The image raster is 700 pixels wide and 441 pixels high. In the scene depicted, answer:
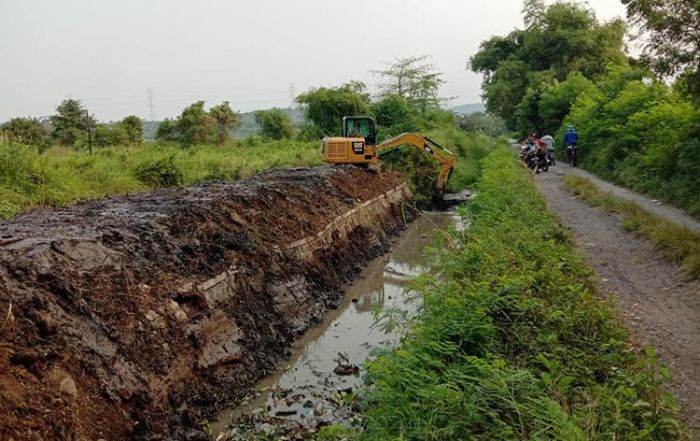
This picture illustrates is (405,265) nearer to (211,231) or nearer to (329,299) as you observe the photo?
(329,299)

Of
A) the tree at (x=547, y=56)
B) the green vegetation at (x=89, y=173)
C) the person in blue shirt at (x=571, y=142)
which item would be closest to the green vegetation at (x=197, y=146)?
the green vegetation at (x=89, y=173)

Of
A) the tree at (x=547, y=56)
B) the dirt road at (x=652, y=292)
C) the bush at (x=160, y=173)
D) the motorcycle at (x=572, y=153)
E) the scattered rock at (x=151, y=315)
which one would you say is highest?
the tree at (x=547, y=56)

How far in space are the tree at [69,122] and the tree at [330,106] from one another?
43.7 ft

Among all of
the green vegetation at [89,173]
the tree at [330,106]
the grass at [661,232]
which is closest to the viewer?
the grass at [661,232]

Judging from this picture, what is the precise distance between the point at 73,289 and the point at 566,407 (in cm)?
456

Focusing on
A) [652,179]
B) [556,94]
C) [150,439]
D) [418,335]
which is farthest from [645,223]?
[556,94]

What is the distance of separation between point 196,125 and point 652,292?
29.9 meters

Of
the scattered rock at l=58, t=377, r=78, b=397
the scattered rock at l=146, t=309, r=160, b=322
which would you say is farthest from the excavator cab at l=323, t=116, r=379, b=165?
the scattered rock at l=58, t=377, r=78, b=397

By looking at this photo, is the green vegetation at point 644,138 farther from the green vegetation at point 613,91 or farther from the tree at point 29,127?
the tree at point 29,127

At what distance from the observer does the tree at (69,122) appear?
1315 inches

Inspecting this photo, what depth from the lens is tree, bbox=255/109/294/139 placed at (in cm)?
4112

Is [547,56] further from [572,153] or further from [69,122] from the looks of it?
[69,122]

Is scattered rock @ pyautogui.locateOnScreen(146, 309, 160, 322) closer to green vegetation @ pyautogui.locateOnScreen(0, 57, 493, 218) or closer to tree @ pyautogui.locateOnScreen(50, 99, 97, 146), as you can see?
green vegetation @ pyautogui.locateOnScreen(0, 57, 493, 218)

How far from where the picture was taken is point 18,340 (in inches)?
183
